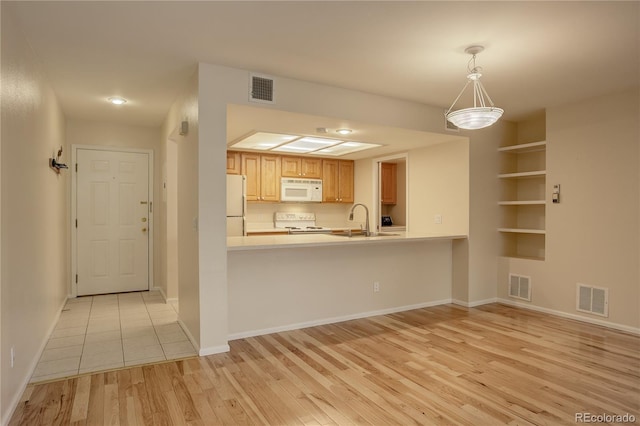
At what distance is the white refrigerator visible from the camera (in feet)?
18.4

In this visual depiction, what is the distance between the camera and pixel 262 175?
6152 millimetres

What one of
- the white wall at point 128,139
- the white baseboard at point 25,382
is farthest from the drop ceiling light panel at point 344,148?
the white baseboard at point 25,382

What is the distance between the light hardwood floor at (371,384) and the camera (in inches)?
88.4

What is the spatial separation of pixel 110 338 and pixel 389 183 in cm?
567

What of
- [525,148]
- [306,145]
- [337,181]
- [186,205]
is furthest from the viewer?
[337,181]

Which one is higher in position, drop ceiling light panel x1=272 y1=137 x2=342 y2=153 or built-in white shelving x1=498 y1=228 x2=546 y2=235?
drop ceiling light panel x1=272 y1=137 x2=342 y2=153

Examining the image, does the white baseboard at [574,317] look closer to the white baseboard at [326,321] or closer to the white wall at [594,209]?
the white wall at [594,209]

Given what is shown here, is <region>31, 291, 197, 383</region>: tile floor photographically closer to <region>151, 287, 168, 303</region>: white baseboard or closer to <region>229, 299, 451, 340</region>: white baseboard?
<region>151, 287, 168, 303</region>: white baseboard

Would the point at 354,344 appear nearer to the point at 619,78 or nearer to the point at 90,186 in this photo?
the point at 619,78

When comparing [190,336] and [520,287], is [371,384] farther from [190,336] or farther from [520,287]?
[520,287]

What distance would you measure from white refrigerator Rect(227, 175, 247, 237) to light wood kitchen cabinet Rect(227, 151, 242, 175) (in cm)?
21

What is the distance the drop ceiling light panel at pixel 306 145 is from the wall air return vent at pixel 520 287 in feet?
9.36

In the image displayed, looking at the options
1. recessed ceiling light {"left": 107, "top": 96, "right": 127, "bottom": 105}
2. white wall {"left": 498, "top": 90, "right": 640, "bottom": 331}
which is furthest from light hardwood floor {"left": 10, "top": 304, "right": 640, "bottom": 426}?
recessed ceiling light {"left": 107, "top": 96, "right": 127, "bottom": 105}

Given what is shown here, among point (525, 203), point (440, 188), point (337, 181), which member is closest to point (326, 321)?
point (440, 188)
